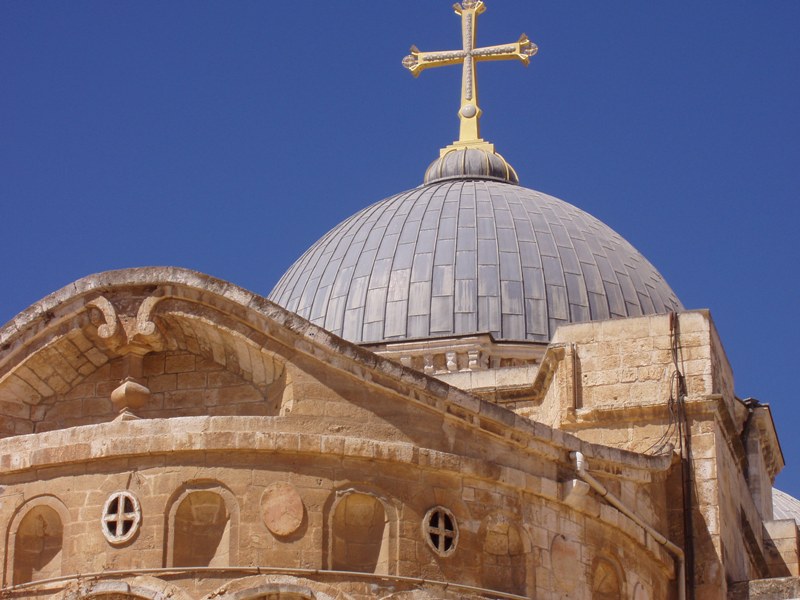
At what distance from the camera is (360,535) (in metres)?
22.5

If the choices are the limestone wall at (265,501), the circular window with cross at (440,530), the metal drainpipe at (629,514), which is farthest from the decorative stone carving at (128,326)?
the metal drainpipe at (629,514)

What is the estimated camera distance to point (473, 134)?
130 feet

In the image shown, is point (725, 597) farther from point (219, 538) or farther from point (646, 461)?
point (219, 538)

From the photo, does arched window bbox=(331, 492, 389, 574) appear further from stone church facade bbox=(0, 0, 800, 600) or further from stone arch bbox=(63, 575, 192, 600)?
stone arch bbox=(63, 575, 192, 600)

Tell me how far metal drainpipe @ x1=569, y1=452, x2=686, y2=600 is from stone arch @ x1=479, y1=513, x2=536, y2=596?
118 centimetres

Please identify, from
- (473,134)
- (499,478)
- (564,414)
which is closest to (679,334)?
(564,414)

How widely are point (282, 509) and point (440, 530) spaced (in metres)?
1.77

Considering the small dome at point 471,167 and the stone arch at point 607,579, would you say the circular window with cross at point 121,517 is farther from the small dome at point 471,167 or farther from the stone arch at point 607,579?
the small dome at point 471,167

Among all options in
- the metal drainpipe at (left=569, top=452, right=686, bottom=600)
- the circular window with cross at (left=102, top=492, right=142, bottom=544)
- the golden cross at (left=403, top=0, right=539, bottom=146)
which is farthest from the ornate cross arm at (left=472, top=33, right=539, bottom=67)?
the circular window with cross at (left=102, top=492, right=142, bottom=544)

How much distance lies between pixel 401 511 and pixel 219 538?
196 centimetres

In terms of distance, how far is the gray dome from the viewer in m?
33.9

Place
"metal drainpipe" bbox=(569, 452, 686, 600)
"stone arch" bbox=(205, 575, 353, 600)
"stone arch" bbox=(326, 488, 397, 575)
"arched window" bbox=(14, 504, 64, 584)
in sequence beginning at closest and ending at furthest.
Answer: "stone arch" bbox=(205, 575, 353, 600) → "stone arch" bbox=(326, 488, 397, 575) → "arched window" bbox=(14, 504, 64, 584) → "metal drainpipe" bbox=(569, 452, 686, 600)

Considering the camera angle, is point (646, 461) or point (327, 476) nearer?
point (327, 476)

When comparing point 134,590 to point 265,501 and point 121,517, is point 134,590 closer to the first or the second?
point 121,517
